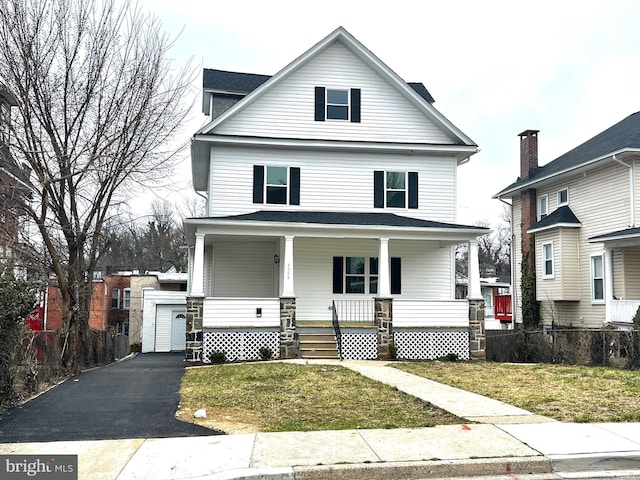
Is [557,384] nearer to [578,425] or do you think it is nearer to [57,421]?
[578,425]

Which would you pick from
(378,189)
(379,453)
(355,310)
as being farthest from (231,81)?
(379,453)

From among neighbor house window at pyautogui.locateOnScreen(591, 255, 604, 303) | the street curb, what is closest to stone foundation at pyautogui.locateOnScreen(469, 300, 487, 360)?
neighbor house window at pyautogui.locateOnScreen(591, 255, 604, 303)

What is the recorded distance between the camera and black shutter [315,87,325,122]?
781 inches

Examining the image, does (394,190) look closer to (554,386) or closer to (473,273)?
(473,273)

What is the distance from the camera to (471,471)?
6.04 meters

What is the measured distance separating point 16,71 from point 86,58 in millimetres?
1883

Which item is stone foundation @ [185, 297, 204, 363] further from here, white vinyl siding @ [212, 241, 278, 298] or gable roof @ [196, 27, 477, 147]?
gable roof @ [196, 27, 477, 147]

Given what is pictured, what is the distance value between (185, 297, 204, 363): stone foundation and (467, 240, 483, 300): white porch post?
7.93 meters

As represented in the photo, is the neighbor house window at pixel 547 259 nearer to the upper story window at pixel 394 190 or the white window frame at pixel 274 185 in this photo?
the upper story window at pixel 394 190

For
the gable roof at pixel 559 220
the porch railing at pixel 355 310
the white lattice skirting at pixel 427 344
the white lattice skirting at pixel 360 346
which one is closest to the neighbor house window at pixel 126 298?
the porch railing at pixel 355 310

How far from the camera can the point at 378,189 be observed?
20.0 m

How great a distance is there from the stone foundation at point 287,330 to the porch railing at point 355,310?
2.79 m

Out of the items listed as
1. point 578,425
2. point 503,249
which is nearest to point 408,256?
point 578,425

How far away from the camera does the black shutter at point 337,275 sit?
64.3 ft
